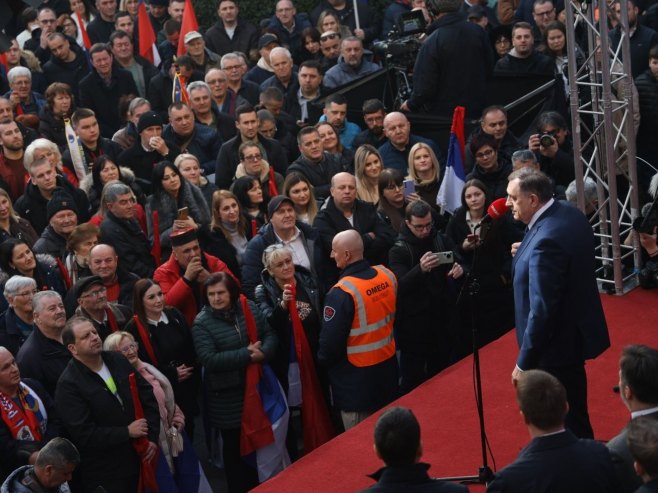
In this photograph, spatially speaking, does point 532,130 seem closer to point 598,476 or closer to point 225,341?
point 225,341

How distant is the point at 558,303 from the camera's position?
625 centimetres

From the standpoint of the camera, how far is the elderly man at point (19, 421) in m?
6.95

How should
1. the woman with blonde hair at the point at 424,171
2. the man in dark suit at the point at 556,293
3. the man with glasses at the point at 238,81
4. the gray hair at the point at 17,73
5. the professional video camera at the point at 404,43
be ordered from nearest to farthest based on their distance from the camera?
the man in dark suit at the point at 556,293
the woman with blonde hair at the point at 424,171
the gray hair at the point at 17,73
the professional video camera at the point at 404,43
the man with glasses at the point at 238,81

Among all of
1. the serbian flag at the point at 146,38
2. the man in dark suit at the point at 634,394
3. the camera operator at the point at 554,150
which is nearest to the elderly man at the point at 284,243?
the camera operator at the point at 554,150

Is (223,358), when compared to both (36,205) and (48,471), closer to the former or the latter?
(48,471)

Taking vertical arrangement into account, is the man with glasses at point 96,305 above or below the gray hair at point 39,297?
below

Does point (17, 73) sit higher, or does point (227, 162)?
point (17, 73)

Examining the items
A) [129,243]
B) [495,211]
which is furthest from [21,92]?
[495,211]

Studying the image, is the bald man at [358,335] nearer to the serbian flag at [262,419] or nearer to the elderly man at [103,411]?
the serbian flag at [262,419]

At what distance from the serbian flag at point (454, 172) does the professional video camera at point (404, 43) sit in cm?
181

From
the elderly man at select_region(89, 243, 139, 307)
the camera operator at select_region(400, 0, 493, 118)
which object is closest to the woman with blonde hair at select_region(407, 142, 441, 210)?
the camera operator at select_region(400, 0, 493, 118)

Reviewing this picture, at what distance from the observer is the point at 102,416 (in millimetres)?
7219

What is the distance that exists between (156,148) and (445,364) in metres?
3.47

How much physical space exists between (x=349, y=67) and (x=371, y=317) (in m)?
5.32
